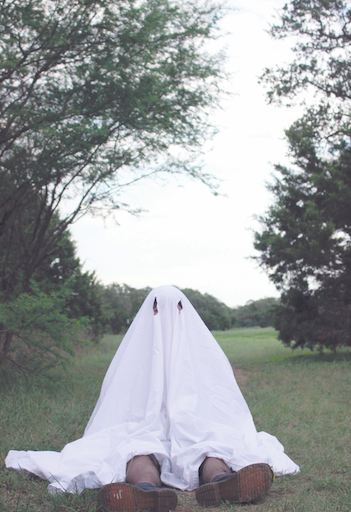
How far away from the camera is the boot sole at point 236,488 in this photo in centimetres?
323

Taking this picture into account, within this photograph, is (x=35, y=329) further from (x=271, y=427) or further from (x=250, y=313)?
(x=250, y=313)

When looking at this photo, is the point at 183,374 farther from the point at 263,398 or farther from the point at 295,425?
the point at 263,398

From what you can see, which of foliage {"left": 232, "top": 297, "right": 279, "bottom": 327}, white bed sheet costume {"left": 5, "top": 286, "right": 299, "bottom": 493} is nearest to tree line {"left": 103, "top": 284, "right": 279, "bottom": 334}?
foliage {"left": 232, "top": 297, "right": 279, "bottom": 327}

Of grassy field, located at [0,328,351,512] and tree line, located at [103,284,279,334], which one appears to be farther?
tree line, located at [103,284,279,334]

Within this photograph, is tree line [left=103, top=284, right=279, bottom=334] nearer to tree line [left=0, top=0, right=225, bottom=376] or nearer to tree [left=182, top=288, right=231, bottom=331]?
tree [left=182, top=288, right=231, bottom=331]

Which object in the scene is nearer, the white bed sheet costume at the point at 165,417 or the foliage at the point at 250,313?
the white bed sheet costume at the point at 165,417

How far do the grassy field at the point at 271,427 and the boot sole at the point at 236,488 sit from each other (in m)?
0.07

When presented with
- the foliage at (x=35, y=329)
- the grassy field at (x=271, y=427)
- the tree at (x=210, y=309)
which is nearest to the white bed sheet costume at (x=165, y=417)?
the grassy field at (x=271, y=427)

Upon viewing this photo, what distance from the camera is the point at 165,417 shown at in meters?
4.04

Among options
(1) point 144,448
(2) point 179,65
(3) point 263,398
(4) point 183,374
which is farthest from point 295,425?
(2) point 179,65

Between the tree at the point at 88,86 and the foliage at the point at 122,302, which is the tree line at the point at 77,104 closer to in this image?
the tree at the point at 88,86

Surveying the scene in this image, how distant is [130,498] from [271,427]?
137 inches

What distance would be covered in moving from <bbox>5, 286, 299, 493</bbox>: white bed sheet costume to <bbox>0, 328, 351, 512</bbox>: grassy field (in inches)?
6.7

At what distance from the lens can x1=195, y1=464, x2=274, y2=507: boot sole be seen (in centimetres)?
323
